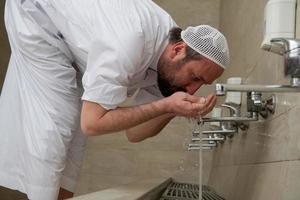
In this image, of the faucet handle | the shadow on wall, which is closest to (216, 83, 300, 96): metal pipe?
the faucet handle

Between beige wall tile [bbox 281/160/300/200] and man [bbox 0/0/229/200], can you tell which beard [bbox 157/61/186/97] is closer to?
man [bbox 0/0/229/200]

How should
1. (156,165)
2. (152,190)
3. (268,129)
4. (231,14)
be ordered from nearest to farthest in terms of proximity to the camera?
(268,129)
(152,190)
(231,14)
(156,165)

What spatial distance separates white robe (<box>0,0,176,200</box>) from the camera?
969mm

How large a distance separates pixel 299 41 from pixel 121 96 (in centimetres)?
43

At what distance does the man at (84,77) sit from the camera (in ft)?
2.80

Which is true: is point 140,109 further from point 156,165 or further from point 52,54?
point 156,165

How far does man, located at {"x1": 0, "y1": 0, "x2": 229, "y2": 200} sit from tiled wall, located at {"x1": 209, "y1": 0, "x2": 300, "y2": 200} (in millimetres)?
137

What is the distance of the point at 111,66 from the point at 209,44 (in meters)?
0.23

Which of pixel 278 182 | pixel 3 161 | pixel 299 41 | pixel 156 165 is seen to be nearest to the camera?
pixel 299 41

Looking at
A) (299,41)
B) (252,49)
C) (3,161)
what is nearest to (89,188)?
(3,161)

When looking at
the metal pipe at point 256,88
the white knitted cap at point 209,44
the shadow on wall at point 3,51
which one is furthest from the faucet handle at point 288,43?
the shadow on wall at point 3,51

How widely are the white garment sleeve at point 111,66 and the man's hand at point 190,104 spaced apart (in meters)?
0.11

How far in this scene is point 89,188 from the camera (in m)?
2.12

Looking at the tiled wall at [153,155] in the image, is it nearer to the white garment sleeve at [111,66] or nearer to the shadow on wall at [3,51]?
the shadow on wall at [3,51]
